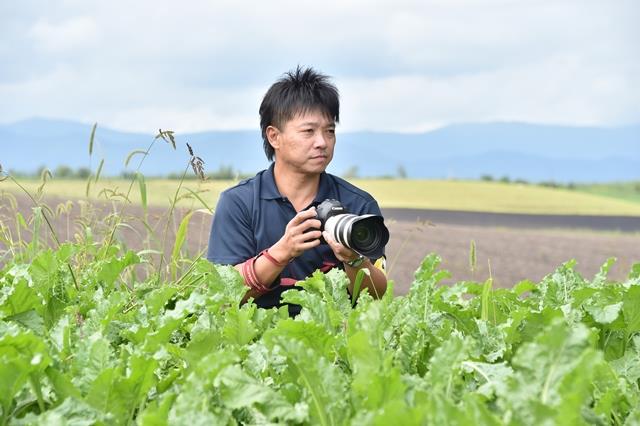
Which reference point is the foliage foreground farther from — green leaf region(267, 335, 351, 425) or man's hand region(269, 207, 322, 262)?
man's hand region(269, 207, 322, 262)

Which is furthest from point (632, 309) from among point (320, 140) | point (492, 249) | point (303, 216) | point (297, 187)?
point (492, 249)

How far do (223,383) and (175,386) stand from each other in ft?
0.72

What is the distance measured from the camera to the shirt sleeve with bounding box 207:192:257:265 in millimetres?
3848

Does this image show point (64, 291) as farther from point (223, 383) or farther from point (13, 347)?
point (223, 383)

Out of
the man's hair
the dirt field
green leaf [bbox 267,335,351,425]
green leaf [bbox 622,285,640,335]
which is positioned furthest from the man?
the dirt field

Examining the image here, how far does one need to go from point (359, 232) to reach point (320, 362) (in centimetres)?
179

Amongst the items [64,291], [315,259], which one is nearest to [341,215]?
[315,259]

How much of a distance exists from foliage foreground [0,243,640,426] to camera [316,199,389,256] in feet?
2.87

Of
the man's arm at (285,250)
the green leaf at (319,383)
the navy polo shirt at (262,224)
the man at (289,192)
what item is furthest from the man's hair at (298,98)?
the green leaf at (319,383)

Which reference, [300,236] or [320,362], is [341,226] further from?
[320,362]

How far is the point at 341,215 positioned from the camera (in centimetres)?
331

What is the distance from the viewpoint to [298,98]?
3.92 meters

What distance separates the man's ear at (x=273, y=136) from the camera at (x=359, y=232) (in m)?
0.75

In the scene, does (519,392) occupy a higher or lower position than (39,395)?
higher
